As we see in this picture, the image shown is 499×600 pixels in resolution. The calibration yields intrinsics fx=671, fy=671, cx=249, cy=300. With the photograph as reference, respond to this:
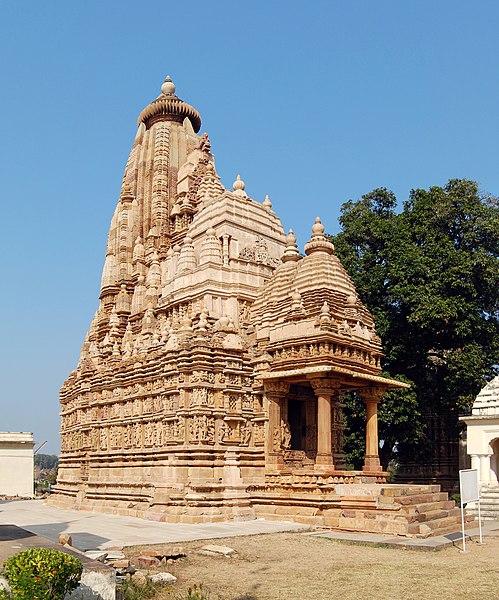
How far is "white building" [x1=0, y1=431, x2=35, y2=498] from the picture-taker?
43.2 m

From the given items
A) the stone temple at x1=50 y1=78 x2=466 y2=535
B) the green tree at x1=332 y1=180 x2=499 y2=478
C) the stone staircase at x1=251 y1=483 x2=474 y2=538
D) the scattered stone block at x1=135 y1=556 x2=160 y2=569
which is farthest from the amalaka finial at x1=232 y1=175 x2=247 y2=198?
the scattered stone block at x1=135 y1=556 x2=160 y2=569

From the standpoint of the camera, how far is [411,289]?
98.2 feet

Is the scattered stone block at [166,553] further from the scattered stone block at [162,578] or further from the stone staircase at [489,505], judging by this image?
the stone staircase at [489,505]

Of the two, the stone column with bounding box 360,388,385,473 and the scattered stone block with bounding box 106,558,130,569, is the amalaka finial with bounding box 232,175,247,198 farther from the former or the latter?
the scattered stone block with bounding box 106,558,130,569

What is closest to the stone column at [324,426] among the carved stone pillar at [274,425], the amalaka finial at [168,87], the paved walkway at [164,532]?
the carved stone pillar at [274,425]

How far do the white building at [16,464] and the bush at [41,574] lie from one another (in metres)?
39.0

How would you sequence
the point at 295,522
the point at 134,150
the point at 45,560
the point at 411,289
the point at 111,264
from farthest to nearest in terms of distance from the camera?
the point at 134,150 < the point at 111,264 < the point at 411,289 < the point at 295,522 < the point at 45,560

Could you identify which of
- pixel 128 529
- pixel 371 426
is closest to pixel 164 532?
pixel 128 529

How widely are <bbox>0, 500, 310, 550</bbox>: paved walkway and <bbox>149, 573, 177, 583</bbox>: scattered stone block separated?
3.42m

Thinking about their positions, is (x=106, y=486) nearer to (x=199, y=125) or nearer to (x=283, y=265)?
(x=283, y=265)

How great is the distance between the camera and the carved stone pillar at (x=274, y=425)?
21422 mm

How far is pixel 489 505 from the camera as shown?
2280 cm

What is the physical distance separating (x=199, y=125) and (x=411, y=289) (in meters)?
17.5

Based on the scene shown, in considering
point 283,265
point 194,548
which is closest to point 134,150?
point 283,265
